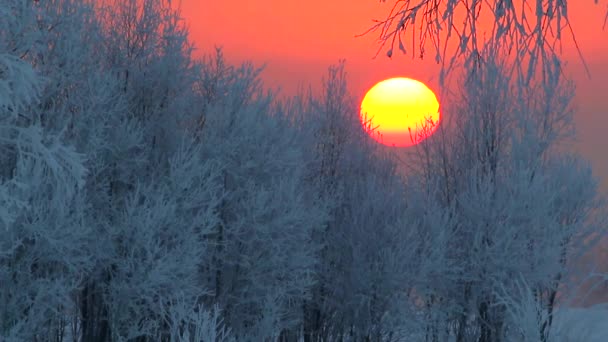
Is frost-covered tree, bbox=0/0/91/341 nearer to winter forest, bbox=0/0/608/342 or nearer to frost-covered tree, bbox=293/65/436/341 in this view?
winter forest, bbox=0/0/608/342

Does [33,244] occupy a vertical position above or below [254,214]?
below

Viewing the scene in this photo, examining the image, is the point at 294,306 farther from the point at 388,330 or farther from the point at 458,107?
the point at 458,107

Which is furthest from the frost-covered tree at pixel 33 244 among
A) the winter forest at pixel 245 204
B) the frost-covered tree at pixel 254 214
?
the frost-covered tree at pixel 254 214

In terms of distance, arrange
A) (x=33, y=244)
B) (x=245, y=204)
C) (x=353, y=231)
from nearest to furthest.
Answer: (x=33, y=244) → (x=245, y=204) → (x=353, y=231)

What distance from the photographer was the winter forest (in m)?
19.1

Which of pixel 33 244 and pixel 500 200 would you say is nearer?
Answer: pixel 33 244

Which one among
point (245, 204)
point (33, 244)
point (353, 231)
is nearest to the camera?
point (33, 244)

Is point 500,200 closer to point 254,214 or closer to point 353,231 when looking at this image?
point 353,231

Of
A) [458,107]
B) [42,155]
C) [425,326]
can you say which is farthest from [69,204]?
[458,107]

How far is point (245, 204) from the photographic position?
22422 millimetres

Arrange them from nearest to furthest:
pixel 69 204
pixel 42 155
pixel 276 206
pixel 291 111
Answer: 1. pixel 42 155
2. pixel 69 204
3. pixel 276 206
4. pixel 291 111

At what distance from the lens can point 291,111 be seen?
26.0 meters

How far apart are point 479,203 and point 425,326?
178 inches

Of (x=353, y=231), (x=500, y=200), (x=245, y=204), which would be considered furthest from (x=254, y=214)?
(x=500, y=200)
